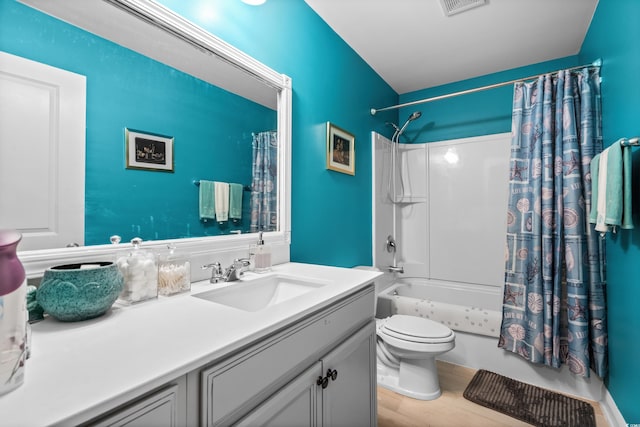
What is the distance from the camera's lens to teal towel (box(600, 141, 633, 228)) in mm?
1353

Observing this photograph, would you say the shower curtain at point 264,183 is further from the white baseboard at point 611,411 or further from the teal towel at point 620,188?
the white baseboard at point 611,411

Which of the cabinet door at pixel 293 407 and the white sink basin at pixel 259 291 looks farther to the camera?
the white sink basin at pixel 259 291

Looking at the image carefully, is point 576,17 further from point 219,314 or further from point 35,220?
point 35,220

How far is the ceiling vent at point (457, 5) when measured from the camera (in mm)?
1854

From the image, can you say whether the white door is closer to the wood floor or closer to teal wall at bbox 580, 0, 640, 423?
the wood floor

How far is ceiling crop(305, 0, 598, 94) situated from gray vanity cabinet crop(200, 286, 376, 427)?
1803mm

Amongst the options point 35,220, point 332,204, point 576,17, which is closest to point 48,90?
point 35,220

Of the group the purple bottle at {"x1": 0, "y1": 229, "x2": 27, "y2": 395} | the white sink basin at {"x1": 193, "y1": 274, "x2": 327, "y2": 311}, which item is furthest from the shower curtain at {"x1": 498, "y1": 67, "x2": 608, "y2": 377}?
the purple bottle at {"x1": 0, "y1": 229, "x2": 27, "y2": 395}

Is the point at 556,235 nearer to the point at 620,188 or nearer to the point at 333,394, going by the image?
the point at 620,188

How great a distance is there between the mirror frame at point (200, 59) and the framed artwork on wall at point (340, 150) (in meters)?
0.44

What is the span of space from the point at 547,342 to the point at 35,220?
105 inches

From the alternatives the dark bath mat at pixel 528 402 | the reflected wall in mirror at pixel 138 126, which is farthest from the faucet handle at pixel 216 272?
the dark bath mat at pixel 528 402

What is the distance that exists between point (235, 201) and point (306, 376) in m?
0.81

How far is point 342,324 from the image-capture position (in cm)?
110
